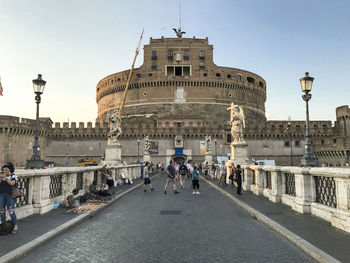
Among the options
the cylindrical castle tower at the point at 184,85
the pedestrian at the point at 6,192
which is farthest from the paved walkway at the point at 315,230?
the cylindrical castle tower at the point at 184,85

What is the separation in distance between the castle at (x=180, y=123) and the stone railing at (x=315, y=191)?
41369 mm

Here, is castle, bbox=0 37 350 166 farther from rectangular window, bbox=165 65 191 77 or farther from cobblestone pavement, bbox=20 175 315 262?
cobblestone pavement, bbox=20 175 315 262

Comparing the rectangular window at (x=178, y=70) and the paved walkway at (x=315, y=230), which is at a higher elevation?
the rectangular window at (x=178, y=70)

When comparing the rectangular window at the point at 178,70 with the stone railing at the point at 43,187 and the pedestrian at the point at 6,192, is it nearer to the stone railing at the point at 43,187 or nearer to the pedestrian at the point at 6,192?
the stone railing at the point at 43,187

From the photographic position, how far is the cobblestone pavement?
467cm

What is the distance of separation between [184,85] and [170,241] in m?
63.2

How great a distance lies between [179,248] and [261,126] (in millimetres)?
55808

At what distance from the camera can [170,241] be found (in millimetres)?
5543

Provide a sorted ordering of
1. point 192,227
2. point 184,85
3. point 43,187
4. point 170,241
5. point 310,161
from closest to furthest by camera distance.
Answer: point 170,241 → point 192,227 → point 43,187 → point 310,161 → point 184,85

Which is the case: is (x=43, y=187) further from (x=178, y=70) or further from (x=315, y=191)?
(x=178, y=70)

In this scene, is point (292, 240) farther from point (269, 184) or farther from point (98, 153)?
point (98, 153)

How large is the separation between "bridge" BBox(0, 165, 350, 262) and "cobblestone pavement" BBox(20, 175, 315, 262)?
0.05 ft

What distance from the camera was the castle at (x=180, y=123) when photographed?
52094 millimetres

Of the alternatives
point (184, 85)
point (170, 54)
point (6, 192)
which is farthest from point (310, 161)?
point (170, 54)
